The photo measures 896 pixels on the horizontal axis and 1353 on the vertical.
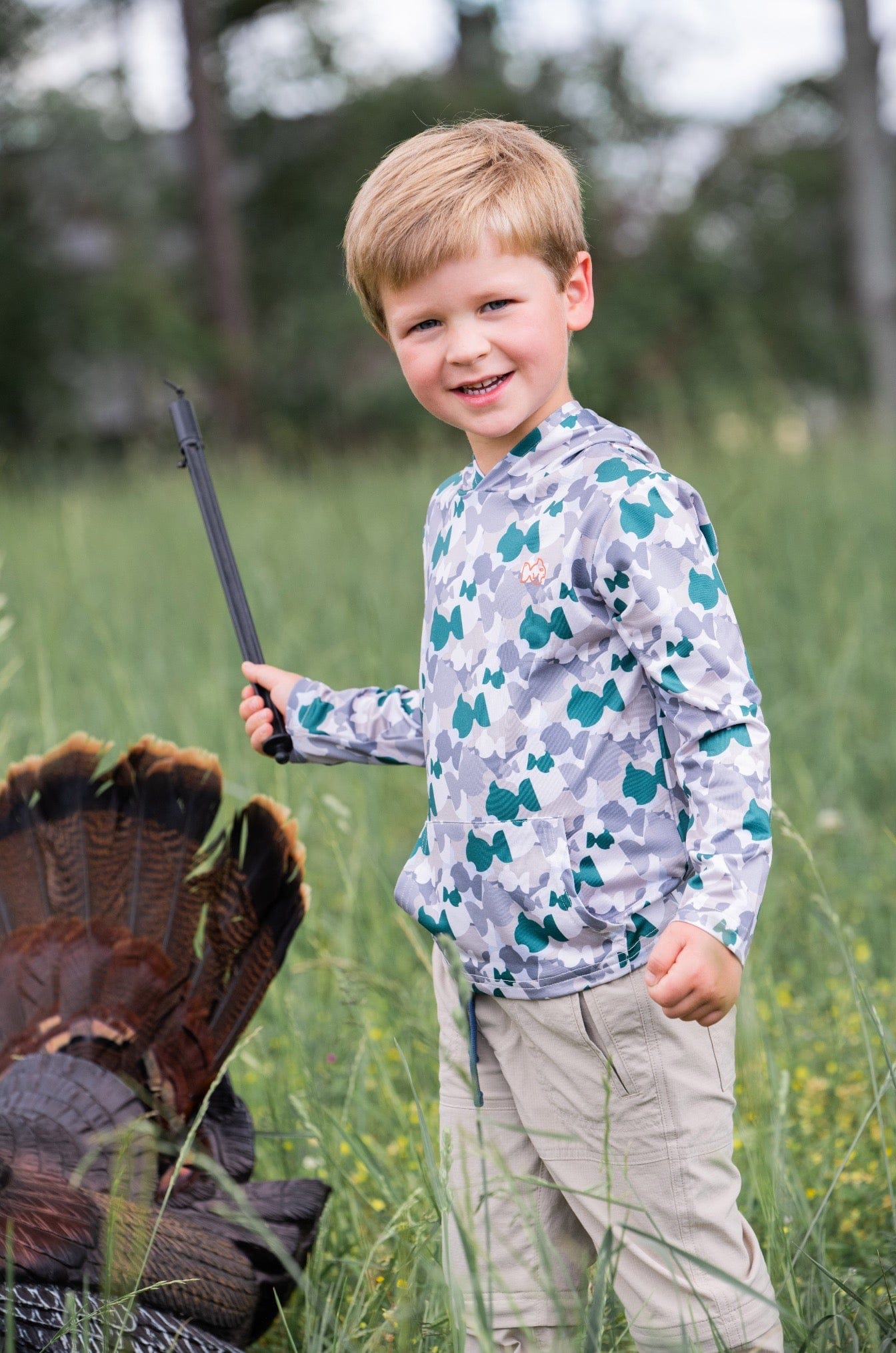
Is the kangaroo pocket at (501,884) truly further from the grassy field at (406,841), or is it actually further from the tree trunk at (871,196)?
the tree trunk at (871,196)

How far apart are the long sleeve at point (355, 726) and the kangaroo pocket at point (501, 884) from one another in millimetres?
182

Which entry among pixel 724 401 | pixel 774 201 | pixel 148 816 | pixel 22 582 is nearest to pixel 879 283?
pixel 774 201

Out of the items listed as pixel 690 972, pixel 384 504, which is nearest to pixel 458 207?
pixel 690 972

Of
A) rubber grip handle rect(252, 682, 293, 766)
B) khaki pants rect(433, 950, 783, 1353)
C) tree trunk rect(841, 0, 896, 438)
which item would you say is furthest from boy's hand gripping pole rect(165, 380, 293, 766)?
tree trunk rect(841, 0, 896, 438)

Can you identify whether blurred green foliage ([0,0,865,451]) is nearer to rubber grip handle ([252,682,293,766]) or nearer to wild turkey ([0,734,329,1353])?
wild turkey ([0,734,329,1353])

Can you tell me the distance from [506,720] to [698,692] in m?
0.20

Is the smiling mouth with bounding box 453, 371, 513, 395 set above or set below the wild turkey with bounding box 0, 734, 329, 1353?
above

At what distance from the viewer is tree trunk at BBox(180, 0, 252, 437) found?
44.8 ft

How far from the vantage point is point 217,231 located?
1427 centimetres

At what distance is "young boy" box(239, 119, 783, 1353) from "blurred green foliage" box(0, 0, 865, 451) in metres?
13.3

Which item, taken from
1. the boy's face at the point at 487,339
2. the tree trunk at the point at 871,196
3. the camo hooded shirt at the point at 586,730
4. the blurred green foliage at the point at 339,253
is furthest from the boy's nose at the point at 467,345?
the tree trunk at the point at 871,196

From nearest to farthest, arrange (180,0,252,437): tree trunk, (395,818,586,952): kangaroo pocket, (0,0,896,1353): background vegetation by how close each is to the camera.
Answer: (395,818,586,952): kangaroo pocket < (0,0,896,1353): background vegetation < (180,0,252,437): tree trunk

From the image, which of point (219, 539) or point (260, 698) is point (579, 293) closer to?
point (219, 539)

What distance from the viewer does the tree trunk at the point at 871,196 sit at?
14.4 meters
